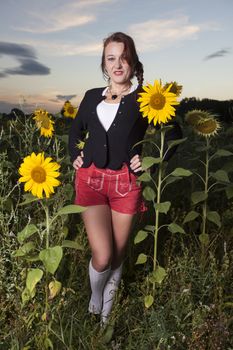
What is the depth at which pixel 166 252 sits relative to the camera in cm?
432

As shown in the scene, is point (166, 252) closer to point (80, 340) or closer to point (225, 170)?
point (225, 170)

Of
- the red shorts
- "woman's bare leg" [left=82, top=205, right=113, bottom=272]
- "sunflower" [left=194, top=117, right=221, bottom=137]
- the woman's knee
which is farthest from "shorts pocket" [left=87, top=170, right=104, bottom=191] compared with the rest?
"sunflower" [left=194, top=117, right=221, bottom=137]

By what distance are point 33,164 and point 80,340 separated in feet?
2.98

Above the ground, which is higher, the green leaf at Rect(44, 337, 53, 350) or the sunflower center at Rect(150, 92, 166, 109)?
the sunflower center at Rect(150, 92, 166, 109)

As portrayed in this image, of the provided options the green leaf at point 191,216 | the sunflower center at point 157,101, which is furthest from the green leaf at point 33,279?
the green leaf at point 191,216

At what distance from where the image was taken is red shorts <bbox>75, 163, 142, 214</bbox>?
11.0 feet

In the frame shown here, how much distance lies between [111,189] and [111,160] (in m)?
0.16

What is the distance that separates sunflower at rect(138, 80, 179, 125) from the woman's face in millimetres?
204

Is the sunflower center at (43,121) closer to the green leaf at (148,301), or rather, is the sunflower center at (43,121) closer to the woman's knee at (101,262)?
the woman's knee at (101,262)

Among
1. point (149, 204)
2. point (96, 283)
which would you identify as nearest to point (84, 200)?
point (96, 283)

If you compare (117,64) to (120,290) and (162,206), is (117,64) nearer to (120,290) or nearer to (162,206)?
(162,206)

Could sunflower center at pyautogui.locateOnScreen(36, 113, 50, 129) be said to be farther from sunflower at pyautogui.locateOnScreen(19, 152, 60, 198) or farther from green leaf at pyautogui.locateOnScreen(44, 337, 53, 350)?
green leaf at pyautogui.locateOnScreen(44, 337, 53, 350)

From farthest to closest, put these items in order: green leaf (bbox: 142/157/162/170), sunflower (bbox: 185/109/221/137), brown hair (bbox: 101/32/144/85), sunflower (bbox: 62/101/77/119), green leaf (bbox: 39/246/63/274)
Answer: sunflower (bbox: 62/101/77/119) < sunflower (bbox: 185/109/221/137) < brown hair (bbox: 101/32/144/85) < green leaf (bbox: 142/157/162/170) < green leaf (bbox: 39/246/63/274)

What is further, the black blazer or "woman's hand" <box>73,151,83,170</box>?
"woman's hand" <box>73,151,83,170</box>
